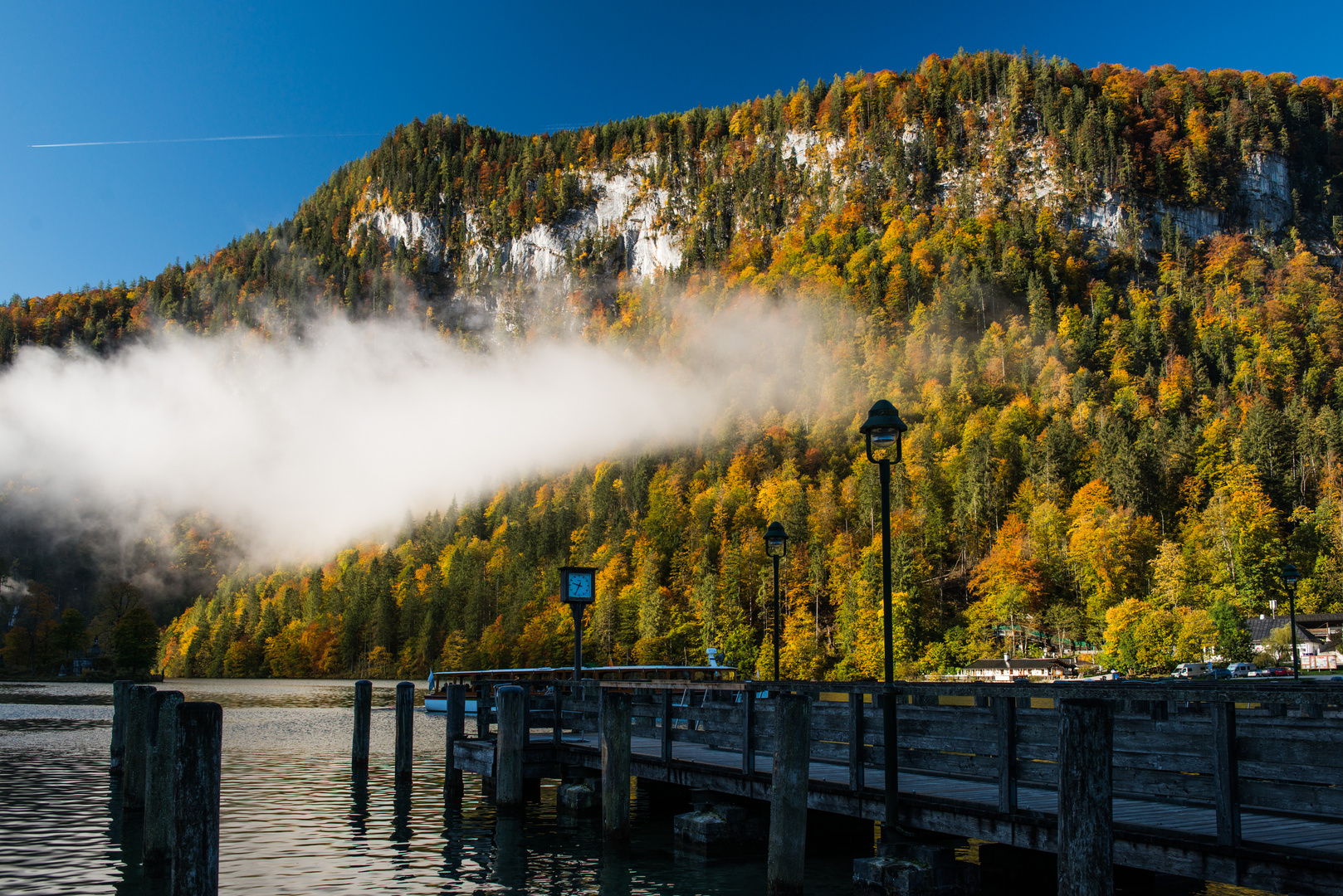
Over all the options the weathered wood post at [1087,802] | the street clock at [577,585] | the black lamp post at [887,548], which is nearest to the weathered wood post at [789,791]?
the black lamp post at [887,548]

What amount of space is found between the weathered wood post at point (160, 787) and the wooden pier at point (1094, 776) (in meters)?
8.00

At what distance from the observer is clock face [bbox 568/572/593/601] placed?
26172 millimetres

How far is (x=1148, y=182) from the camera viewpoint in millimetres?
195625

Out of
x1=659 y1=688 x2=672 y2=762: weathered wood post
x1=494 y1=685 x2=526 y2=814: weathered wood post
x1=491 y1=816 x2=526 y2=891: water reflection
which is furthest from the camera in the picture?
x1=494 y1=685 x2=526 y2=814: weathered wood post

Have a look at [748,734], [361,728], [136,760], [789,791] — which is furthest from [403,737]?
[789,791]

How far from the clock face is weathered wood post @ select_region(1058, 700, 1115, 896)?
17983mm

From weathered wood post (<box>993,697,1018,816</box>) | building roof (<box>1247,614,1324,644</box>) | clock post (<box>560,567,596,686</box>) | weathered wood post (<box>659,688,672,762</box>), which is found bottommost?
building roof (<box>1247,614,1324,644</box>)

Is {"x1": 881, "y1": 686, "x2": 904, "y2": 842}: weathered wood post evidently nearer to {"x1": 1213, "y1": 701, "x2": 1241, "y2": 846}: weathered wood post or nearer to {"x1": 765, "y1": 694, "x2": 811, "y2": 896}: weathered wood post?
{"x1": 765, "y1": 694, "x2": 811, "y2": 896}: weathered wood post

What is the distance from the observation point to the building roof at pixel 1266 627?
91312 millimetres

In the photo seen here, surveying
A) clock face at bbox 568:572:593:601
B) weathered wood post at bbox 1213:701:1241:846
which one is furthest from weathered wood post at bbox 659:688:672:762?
weathered wood post at bbox 1213:701:1241:846

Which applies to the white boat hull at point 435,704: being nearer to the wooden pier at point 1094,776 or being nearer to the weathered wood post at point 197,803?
the wooden pier at point 1094,776

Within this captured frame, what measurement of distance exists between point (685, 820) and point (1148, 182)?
212 meters

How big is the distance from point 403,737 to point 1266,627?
307ft

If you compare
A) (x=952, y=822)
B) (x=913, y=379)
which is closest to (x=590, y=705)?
(x=952, y=822)
